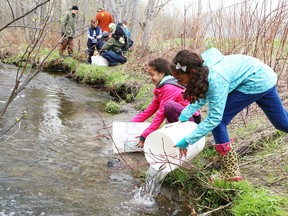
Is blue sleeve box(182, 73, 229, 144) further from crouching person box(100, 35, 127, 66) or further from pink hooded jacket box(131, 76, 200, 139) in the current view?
crouching person box(100, 35, 127, 66)

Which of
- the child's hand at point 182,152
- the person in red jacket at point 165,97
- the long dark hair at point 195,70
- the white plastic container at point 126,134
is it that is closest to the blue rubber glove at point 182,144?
the child's hand at point 182,152

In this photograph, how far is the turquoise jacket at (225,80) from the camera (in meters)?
2.35

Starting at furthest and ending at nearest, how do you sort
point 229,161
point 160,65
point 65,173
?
point 160,65
point 65,173
point 229,161

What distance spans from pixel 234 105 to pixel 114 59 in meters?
6.12

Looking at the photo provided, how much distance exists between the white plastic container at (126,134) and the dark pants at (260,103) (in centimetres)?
118

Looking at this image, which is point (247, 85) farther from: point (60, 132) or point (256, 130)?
point (60, 132)

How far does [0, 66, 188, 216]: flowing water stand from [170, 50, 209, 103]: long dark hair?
93 cm

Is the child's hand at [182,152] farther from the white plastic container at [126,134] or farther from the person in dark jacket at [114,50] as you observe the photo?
the person in dark jacket at [114,50]

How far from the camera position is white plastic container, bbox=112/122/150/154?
142 inches

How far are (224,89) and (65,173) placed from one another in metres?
1.72

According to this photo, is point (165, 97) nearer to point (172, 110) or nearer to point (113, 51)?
point (172, 110)

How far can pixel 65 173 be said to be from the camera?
3.16 meters

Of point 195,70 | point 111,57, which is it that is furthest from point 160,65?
point 111,57

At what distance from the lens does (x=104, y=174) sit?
10.5 ft
